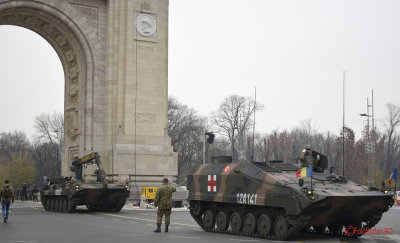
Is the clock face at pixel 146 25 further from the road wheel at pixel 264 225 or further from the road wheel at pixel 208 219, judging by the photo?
the road wheel at pixel 264 225

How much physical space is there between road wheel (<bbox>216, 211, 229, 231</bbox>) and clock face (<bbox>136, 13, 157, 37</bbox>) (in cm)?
1873

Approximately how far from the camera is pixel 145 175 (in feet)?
107

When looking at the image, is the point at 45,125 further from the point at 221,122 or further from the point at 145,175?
the point at 145,175

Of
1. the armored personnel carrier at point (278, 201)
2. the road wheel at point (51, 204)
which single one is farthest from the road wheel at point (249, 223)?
the road wheel at point (51, 204)

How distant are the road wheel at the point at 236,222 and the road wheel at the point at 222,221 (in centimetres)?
26

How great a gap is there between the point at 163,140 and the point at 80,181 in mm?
8271

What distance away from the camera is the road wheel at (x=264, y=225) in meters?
14.6

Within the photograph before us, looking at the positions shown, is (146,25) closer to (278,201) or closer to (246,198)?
(246,198)

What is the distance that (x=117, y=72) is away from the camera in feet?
109

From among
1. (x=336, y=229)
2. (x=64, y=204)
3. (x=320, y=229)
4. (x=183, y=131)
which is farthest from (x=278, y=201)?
(x=183, y=131)

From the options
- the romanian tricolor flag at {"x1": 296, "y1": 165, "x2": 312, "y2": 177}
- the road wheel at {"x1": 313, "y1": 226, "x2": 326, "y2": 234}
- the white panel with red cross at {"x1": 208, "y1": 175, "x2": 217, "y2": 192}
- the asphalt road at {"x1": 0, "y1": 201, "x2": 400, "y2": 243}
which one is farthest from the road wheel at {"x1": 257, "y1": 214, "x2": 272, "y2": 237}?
the white panel with red cross at {"x1": 208, "y1": 175, "x2": 217, "y2": 192}

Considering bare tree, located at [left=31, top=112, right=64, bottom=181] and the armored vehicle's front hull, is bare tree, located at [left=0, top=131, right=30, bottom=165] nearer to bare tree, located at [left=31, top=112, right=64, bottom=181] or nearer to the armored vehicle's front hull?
bare tree, located at [left=31, top=112, right=64, bottom=181]

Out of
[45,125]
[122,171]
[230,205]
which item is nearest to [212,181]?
[230,205]

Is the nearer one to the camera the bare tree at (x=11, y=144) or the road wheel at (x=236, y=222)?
the road wheel at (x=236, y=222)
